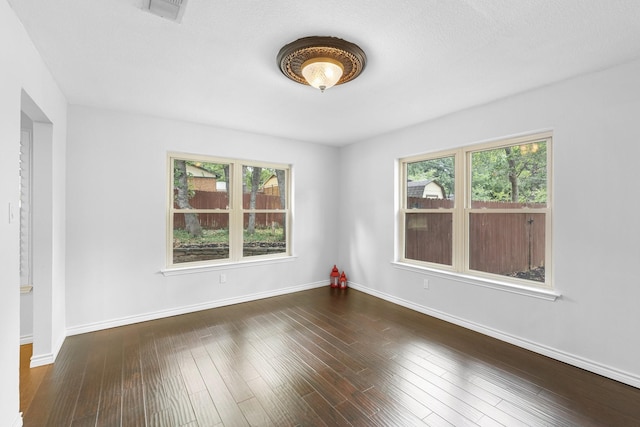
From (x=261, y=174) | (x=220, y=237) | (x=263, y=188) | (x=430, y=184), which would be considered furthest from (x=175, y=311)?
(x=430, y=184)

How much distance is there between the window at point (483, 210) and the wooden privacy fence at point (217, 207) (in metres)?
2.07

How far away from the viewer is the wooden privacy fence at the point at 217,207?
3.94 metres

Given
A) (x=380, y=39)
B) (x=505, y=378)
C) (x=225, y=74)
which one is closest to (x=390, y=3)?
(x=380, y=39)

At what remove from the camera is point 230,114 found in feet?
11.4

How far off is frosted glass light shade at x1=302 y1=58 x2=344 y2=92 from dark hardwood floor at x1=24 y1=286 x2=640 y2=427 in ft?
7.73

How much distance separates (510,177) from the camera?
310 centimetres

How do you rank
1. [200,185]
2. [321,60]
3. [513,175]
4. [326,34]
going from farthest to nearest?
[200,185] → [513,175] → [321,60] → [326,34]

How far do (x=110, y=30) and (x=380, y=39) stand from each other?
178 centimetres

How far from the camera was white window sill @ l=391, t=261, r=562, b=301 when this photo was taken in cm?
268

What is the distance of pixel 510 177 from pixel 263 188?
3.27 meters

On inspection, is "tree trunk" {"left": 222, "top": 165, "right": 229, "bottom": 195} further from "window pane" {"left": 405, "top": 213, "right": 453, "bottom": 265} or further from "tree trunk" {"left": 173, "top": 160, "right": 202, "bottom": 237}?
"window pane" {"left": 405, "top": 213, "right": 453, "bottom": 265}

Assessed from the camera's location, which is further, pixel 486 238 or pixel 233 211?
pixel 233 211

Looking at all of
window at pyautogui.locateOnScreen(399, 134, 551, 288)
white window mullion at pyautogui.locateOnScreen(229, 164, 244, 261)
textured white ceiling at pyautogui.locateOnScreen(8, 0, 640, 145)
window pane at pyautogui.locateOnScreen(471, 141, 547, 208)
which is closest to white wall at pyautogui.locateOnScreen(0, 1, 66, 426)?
textured white ceiling at pyautogui.locateOnScreen(8, 0, 640, 145)

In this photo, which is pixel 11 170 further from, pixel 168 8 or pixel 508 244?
pixel 508 244
